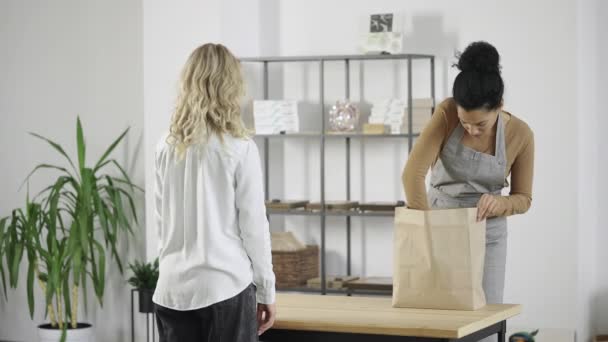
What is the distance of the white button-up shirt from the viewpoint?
249cm

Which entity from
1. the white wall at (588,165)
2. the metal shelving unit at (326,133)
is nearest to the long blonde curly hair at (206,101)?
the metal shelving unit at (326,133)

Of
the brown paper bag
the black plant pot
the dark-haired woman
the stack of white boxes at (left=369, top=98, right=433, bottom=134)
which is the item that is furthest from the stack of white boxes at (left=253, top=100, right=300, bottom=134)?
the brown paper bag

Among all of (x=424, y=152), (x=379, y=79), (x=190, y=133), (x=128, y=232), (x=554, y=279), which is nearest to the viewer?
(x=190, y=133)

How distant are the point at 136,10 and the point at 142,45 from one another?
21 centimetres

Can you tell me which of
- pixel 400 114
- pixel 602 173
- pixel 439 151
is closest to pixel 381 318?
pixel 439 151

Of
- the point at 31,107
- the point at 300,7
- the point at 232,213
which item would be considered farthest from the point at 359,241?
the point at 232,213

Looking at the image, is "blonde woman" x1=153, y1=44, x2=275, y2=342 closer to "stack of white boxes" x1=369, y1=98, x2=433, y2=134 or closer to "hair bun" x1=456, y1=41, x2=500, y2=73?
"hair bun" x1=456, y1=41, x2=500, y2=73

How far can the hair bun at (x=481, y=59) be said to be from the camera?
2928 mm

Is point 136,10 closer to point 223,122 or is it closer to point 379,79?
point 379,79

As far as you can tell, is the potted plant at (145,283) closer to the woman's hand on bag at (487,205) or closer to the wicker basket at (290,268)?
the wicker basket at (290,268)

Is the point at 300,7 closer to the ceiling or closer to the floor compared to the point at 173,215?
closer to the ceiling

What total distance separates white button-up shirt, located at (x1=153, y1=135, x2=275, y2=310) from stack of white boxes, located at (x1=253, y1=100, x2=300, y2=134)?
7.97ft

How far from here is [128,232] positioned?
18.4 feet

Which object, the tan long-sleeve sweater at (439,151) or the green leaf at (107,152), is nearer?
the tan long-sleeve sweater at (439,151)
